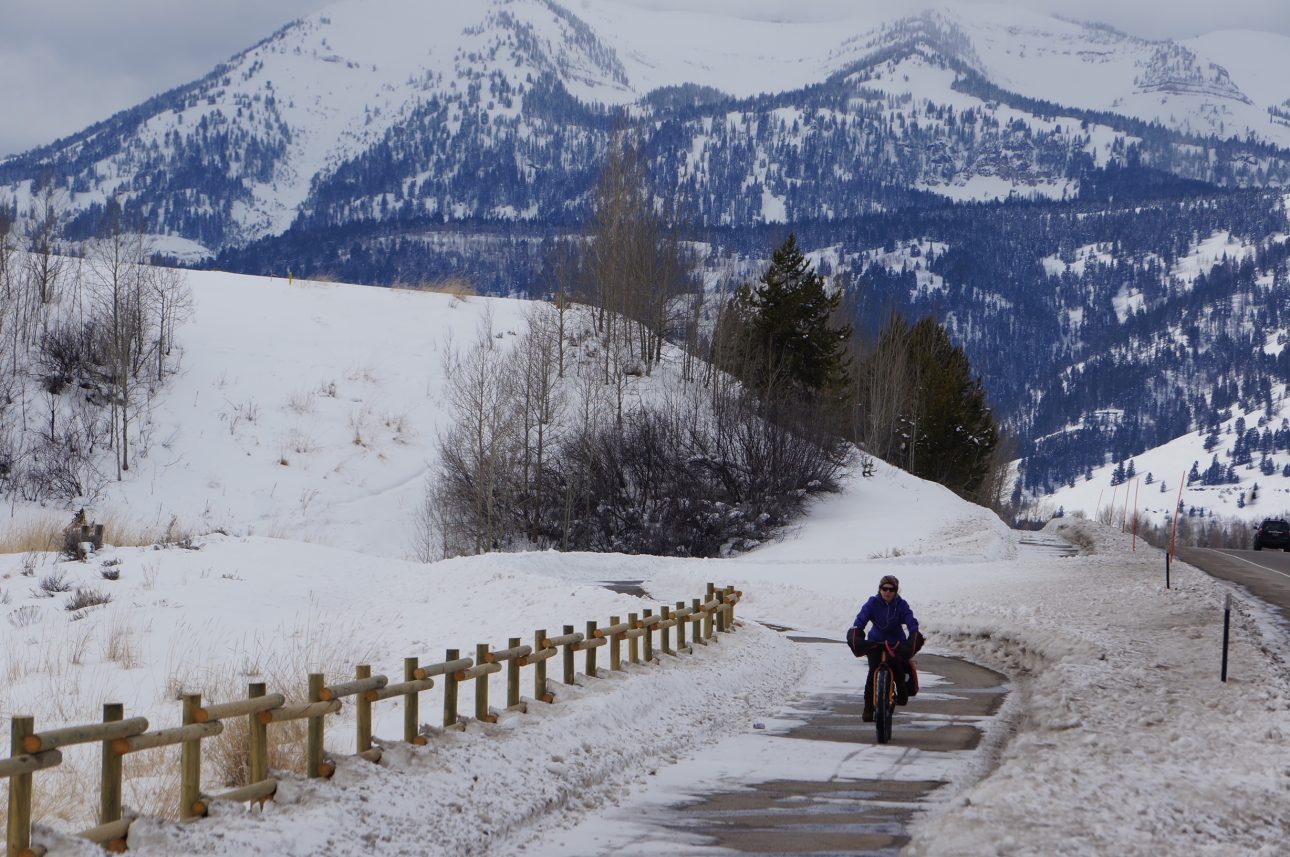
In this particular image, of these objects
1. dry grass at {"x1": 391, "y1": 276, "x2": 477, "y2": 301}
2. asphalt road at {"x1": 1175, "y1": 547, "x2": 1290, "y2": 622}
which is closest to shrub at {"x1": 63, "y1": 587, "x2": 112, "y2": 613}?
asphalt road at {"x1": 1175, "y1": 547, "x2": 1290, "y2": 622}

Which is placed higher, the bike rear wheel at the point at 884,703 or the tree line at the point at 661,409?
the tree line at the point at 661,409

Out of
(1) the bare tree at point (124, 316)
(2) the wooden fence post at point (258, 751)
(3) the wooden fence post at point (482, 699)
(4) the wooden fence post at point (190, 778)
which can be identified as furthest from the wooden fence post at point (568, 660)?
(1) the bare tree at point (124, 316)

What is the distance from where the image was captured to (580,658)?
18453 millimetres

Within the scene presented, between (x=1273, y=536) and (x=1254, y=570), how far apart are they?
25081mm

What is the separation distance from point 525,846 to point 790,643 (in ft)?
41.7

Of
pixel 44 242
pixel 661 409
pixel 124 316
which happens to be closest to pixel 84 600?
pixel 124 316

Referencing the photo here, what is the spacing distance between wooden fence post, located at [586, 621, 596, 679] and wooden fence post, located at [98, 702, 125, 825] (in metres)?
7.24

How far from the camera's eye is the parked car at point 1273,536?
57.9 metres

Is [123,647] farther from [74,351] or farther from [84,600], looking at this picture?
[74,351]

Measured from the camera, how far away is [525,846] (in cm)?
876

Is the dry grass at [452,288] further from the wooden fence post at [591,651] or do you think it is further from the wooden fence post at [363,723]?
the wooden fence post at [363,723]

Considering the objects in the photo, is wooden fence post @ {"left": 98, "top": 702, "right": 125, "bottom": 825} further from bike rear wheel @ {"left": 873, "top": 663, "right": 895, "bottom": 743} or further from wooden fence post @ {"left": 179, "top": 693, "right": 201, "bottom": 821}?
bike rear wheel @ {"left": 873, "top": 663, "right": 895, "bottom": 743}

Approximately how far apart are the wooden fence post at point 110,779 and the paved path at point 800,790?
9.10ft

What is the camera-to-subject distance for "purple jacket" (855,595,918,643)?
12.8 m
